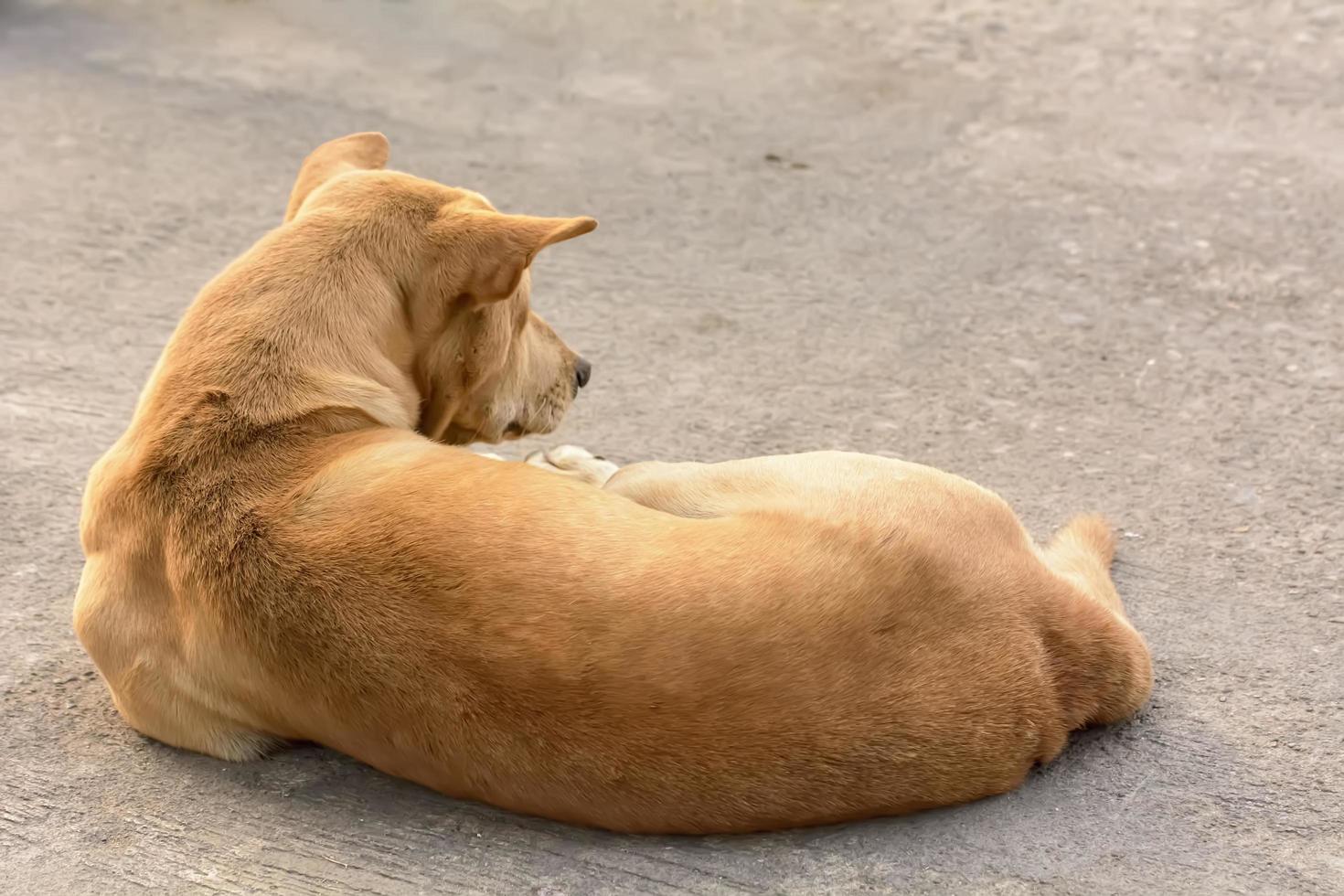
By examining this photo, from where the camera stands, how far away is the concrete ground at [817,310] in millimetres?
2797

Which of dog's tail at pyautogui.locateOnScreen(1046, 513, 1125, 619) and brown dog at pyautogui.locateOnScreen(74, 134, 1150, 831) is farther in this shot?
dog's tail at pyautogui.locateOnScreen(1046, 513, 1125, 619)

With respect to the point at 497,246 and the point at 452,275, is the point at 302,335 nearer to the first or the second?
the point at 452,275

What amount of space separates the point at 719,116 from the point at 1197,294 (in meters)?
2.30

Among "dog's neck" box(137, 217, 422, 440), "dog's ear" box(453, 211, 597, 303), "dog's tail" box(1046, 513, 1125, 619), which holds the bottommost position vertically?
"dog's tail" box(1046, 513, 1125, 619)

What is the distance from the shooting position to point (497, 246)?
121 inches

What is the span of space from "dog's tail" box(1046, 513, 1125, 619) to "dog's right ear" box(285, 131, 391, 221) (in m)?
1.86

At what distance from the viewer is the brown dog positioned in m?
2.53

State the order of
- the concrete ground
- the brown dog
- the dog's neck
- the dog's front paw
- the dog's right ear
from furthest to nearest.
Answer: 1. the dog's front paw
2. the dog's right ear
3. the dog's neck
4. the concrete ground
5. the brown dog

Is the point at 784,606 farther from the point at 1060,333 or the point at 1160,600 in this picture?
the point at 1060,333

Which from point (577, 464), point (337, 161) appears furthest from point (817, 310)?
point (337, 161)

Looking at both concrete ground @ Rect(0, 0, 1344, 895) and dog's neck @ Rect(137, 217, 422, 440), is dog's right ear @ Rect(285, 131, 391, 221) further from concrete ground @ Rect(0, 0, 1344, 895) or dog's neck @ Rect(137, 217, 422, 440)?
concrete ground @ Rect(0, 0, 1344, 895)

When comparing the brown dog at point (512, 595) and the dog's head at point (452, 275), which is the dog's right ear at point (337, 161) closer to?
the dog's head at point (452, 275)

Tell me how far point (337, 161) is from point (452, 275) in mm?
590

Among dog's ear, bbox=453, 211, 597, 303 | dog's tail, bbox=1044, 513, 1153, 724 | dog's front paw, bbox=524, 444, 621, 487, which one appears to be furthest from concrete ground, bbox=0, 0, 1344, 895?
dog's ear, bbox=453, 211, 597, 303
